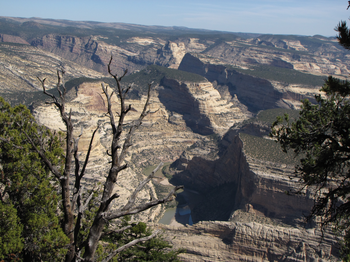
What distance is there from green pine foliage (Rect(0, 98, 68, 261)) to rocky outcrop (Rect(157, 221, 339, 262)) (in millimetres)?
13380

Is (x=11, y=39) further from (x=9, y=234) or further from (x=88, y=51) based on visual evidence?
(x=9, y=234)

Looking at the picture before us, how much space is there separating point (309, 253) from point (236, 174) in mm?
16212

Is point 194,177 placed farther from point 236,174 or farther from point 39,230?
point 39,230

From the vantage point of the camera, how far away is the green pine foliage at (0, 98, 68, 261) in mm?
7922

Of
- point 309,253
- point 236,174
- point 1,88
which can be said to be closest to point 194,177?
point 236,174

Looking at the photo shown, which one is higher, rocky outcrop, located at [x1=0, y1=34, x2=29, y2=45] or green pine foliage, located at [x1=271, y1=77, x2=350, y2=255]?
rocky outcrop, located at [x1=0, y1=34, x2=29, y2=45]

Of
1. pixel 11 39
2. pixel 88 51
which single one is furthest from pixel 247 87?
pixel 11 39

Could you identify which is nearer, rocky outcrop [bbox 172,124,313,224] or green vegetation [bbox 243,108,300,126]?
rocky outcrop [bbox 172,124,313,224]

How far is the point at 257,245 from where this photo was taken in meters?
21.3

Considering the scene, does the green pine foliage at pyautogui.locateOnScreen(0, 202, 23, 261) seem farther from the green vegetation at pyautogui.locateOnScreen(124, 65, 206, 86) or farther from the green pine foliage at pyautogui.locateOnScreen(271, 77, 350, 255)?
the green vegetation at pyautogui.locateOnScreen(124, 65, 206, 86)

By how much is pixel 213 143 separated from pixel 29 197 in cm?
4219

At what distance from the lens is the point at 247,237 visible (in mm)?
21250

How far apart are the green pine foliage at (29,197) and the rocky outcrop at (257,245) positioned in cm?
1338

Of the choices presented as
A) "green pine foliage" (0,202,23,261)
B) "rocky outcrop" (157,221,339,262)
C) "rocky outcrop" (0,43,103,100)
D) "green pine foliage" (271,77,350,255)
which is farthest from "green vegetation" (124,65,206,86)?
"green pine foliage" (0,202,23,261)
